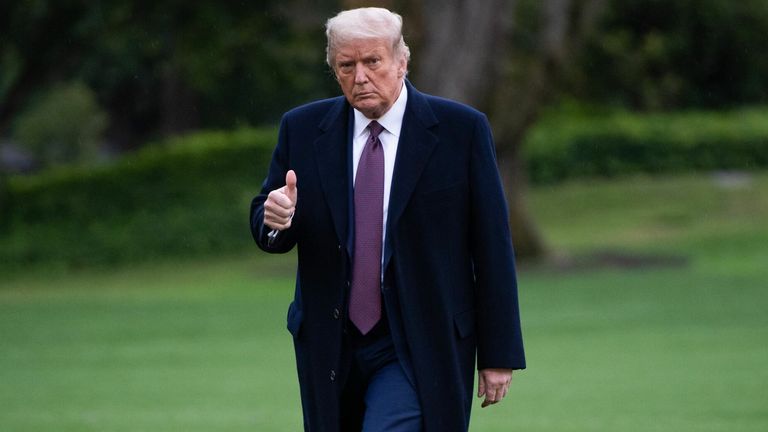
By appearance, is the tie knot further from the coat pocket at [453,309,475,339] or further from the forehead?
the coat pocket at [453,309,475,339]

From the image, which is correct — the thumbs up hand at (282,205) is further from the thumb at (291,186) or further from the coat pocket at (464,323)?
the coat pocket at (464,323)

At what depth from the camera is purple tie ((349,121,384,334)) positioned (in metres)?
4.80

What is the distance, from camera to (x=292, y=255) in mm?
28734

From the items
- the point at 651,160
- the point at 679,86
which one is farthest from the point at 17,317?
the point at 679,86

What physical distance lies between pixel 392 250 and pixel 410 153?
325 mm

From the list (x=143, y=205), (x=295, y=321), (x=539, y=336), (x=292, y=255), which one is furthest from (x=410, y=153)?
(x=143, y=205)

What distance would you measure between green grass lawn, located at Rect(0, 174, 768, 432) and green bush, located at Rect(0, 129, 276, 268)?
2.30 ft

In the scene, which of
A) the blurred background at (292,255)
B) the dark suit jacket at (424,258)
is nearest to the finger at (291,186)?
the dark suit jacket at (424,258)

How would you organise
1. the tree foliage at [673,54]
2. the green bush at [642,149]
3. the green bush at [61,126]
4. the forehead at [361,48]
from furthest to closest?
the tree foliage at [673,54]
the green bush at [642,149]
the green bush at [61,126]
the forehead at [361,48]

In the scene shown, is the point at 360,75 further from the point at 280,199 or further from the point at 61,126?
the point at 61,126

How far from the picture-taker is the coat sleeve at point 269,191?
191 inches

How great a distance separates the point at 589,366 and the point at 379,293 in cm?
978

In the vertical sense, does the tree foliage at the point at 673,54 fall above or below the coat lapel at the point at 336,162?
above

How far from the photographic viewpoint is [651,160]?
36.9 meters
